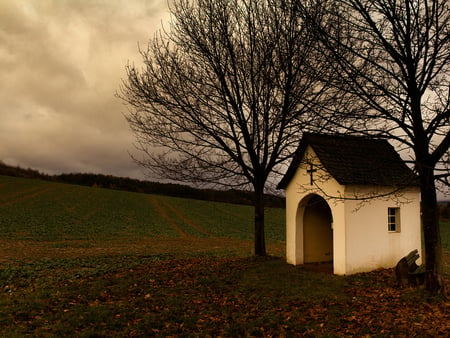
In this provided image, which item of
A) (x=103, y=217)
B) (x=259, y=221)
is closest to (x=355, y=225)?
(x=259, y=221)

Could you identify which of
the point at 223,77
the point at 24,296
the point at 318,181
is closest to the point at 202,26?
the point at 223,77

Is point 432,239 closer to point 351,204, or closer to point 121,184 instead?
point 351,204

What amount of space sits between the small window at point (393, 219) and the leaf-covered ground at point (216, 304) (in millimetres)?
1893

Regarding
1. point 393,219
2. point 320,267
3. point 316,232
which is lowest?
point 320,267

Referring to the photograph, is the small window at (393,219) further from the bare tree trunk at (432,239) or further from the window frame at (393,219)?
the bare tree trunk at (432,239)

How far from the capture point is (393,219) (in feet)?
43.2

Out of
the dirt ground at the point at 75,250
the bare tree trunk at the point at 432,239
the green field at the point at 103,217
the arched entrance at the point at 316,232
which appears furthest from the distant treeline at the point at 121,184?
the bare tree trunk at the point at 432,239

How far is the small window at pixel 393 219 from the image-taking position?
12960 mm

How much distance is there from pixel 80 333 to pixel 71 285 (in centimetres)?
410

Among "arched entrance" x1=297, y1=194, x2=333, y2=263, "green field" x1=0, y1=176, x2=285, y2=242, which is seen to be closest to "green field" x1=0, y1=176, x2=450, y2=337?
"arched entrance" x1=297, y1=194, x2=333, y2=263

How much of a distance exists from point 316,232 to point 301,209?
63.4 inches

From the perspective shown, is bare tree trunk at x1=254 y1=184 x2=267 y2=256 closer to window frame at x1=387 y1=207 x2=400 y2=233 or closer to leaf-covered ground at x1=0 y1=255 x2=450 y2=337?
leaf-covered ground at x1=0 y1=255 x2=450 y2=337

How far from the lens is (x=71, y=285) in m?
10.7

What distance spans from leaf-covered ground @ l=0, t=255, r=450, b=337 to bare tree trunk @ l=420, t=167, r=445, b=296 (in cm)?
45
